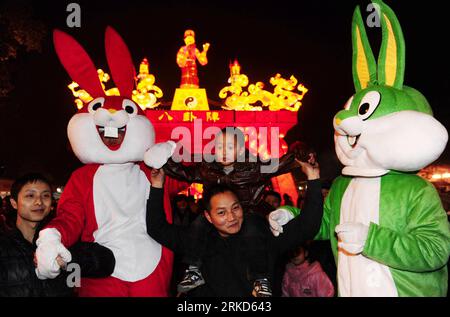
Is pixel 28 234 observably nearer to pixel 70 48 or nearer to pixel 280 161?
pixel 70 48

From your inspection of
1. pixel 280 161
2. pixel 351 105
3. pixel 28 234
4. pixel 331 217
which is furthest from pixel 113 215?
pixel 351 105

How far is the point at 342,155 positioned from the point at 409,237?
651mm

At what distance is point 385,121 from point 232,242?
1165mm

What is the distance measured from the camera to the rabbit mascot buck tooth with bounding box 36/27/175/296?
118 inches

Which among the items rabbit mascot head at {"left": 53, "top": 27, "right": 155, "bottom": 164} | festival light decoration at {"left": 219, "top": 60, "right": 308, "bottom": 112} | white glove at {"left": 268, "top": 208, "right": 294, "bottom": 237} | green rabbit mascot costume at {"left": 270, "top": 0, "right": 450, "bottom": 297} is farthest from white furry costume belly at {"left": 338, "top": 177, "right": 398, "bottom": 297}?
festival light decoration at {"left": 219, "top": 60, "right": 308, "bottom": 112}

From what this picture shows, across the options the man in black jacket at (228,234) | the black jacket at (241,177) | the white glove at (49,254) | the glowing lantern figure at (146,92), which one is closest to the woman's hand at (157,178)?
the man in black jacket at (228,234)

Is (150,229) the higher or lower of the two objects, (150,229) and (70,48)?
the lower

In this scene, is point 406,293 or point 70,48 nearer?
point 406,293

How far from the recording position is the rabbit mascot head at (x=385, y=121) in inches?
92.6

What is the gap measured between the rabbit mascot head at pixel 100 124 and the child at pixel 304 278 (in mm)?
1729

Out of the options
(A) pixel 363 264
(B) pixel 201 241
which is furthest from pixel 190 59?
(A) pixel 363 264

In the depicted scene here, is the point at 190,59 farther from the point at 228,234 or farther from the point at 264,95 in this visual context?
the point at 228,234

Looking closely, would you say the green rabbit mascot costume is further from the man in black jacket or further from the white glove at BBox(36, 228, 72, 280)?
the white glove at BBox(36, 228, 72, 280)

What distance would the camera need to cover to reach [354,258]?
8.50 ft
